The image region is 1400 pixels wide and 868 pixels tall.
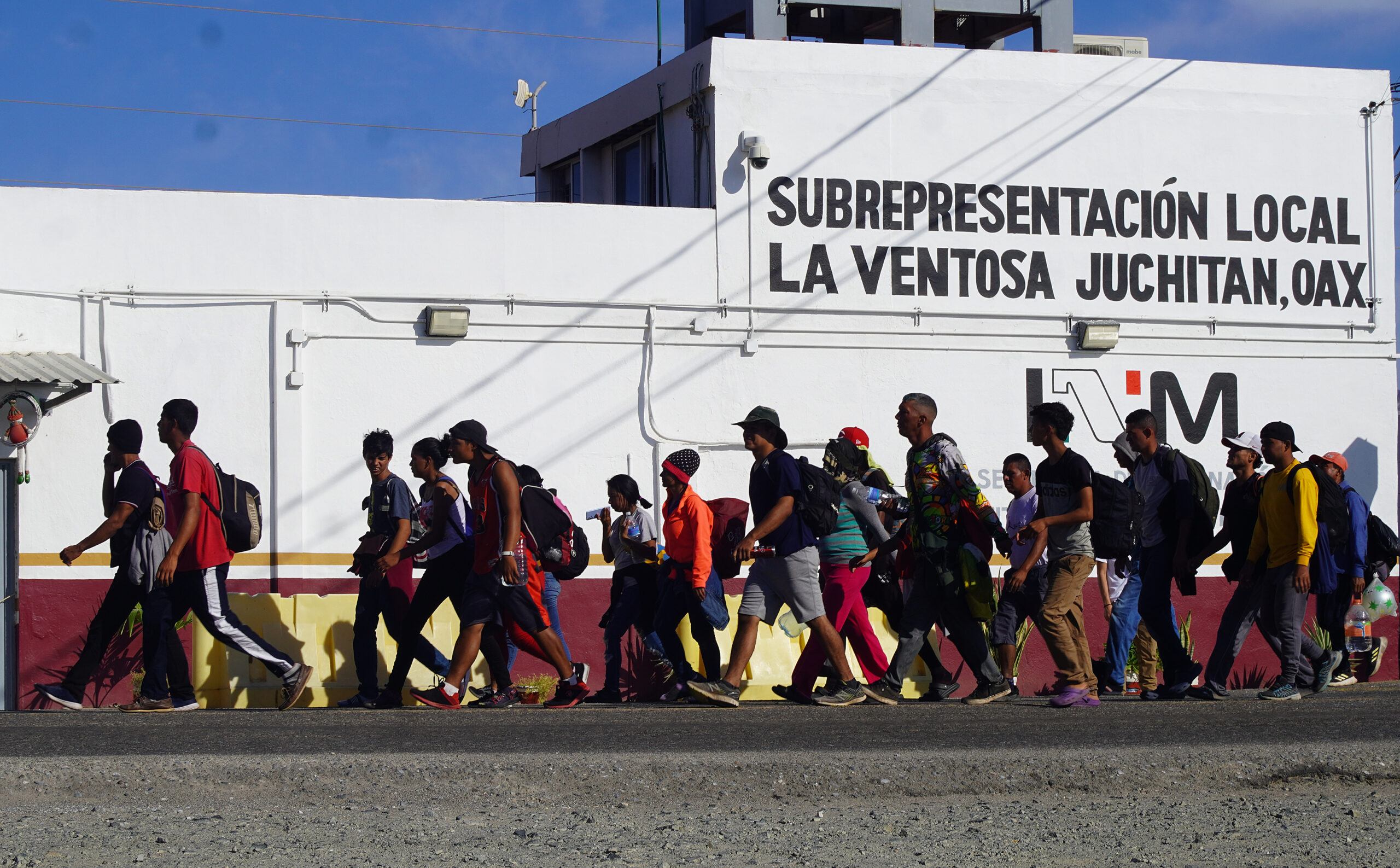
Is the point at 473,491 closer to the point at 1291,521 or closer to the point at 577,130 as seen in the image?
the point at 1291,521

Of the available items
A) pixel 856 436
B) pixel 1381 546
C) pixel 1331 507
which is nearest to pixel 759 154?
pixel 856 436

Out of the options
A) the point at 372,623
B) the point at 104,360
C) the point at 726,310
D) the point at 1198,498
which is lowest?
the point at 372,623

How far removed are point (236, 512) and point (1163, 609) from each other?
18.9 ft

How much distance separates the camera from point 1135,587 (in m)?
9.90

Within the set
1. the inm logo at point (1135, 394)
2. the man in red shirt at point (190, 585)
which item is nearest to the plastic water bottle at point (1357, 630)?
the inm logo at point (1135, 394)

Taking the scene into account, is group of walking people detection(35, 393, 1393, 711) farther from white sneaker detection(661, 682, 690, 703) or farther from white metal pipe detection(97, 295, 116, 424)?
white metal pipe detection(97, 295, 116, 424)

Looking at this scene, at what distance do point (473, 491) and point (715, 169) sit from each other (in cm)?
529

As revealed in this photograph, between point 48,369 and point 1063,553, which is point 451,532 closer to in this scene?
point 1063,553

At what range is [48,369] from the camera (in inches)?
464

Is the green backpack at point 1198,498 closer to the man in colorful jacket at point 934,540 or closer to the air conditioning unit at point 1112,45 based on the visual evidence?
the man in colorful jacket at point 934,540

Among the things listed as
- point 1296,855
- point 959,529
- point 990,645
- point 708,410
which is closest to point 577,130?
point 708,410

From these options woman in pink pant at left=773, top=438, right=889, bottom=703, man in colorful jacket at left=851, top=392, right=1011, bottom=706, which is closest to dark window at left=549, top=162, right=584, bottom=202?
woman in pink pant at left=773, top=438, right=889, bottom=703

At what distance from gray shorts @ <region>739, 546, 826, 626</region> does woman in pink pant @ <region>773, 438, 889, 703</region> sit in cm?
31

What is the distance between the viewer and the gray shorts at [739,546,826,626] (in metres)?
9.07
